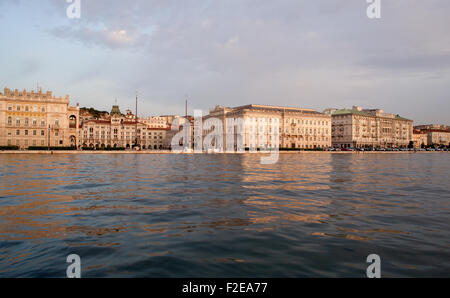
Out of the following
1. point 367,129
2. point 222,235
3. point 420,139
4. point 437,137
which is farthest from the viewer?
point 437,137

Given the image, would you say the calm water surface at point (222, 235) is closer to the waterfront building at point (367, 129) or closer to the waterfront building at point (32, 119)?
the waterfront building at point (32, 119)

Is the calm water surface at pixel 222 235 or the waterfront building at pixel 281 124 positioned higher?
the waterfront building at pixel 281 124

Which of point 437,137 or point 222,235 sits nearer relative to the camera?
point 222,235

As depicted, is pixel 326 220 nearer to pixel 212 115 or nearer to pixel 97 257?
pixel 97 257

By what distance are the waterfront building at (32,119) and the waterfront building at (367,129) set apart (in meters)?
110

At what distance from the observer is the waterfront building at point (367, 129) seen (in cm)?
13050

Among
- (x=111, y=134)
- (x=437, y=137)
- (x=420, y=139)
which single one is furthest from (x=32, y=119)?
(x=437, y=137)

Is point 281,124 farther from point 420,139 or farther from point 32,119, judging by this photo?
point 420,139

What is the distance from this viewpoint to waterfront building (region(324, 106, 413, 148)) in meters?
130

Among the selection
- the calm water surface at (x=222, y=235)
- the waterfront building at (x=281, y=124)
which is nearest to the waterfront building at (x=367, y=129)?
the waterfront building at (x=281, y=124)

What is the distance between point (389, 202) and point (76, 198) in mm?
12688

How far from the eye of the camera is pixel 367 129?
445 feet

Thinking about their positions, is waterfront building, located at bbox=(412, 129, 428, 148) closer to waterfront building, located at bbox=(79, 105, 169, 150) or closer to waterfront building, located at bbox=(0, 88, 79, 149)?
waterfront building, located at bbox=(79, 105, 169, 150)

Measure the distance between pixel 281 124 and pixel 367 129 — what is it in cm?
5026
